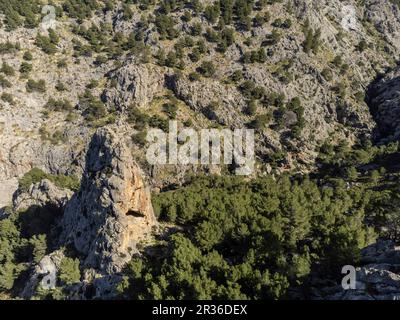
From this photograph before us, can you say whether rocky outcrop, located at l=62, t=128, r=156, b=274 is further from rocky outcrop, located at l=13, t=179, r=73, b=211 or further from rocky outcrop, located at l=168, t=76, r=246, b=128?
rocky outcrop, located at l=168, t=76, r=246, b=128

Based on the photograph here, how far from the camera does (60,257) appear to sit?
6644 centimetres

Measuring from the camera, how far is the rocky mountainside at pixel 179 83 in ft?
388

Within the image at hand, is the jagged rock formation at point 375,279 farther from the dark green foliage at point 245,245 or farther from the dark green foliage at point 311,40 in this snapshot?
the dark green foliage at point 311,40

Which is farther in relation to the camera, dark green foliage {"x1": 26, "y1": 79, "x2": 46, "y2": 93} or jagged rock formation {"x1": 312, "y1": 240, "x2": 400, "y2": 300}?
dark green foliage {"x1": 26, "y1": 79, "x2": 46, "y2": 93}

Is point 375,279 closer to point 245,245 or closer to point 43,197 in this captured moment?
point 245,245

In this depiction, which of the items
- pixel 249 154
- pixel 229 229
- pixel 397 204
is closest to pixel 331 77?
pixel 249 154

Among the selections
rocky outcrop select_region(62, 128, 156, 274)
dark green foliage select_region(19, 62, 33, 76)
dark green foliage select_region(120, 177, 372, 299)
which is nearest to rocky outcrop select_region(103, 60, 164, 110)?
dark green foliage select_region(19, 62, 33, 76)

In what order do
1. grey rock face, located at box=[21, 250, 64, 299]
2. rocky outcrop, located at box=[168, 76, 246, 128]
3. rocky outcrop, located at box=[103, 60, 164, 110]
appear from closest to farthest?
grey rock face, located at box=[21, 250, 64, 299] < rocky outcrop, located at box=[168, 76, 246, 128] < rocky outcrop, located at box=[103, 60, 164, 110]

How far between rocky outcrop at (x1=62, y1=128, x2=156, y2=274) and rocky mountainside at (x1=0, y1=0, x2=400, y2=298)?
63.3 ft

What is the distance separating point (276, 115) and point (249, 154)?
18121mm

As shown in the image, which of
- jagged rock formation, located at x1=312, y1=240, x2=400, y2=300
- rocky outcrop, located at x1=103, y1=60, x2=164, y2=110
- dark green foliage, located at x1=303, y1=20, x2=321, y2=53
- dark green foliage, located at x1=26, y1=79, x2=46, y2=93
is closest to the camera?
jagged rock formation, located at x1=312, y1=240, x2=400, y2=300

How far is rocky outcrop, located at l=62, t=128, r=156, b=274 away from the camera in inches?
2441

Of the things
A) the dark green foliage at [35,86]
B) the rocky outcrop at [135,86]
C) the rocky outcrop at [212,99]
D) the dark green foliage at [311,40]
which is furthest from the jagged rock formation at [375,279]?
the dark green foliage at [35,86]
